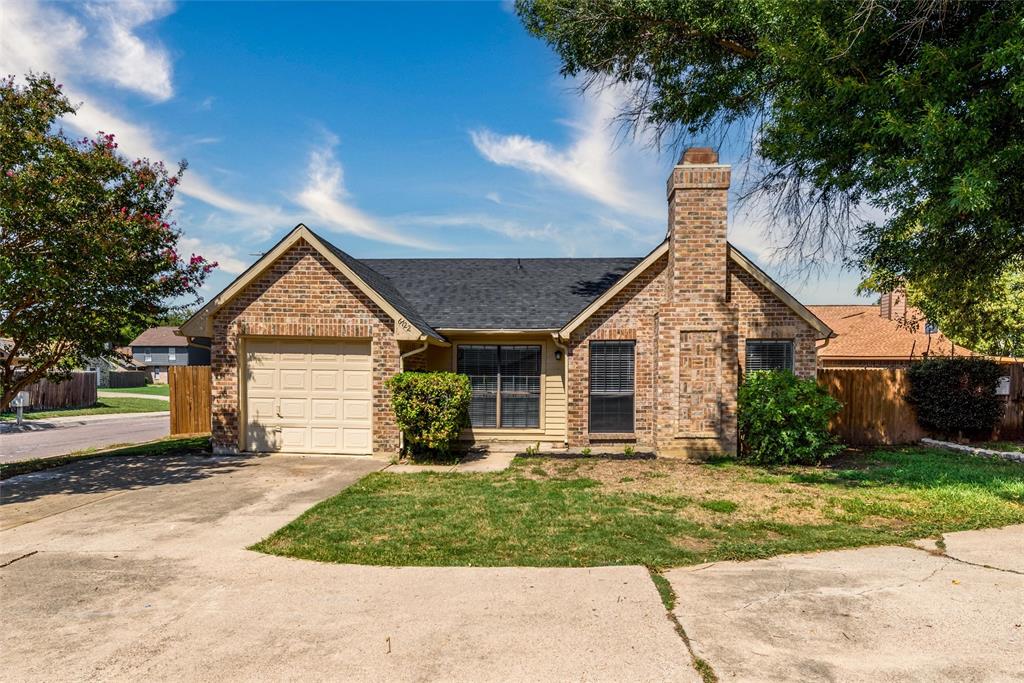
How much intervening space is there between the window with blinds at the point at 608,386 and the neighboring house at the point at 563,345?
0.02 m

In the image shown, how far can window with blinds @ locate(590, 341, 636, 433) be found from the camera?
1218 cm

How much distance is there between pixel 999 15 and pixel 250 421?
49.7 feet

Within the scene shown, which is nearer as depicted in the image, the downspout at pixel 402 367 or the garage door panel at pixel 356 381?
the downspout at pixel 402 367

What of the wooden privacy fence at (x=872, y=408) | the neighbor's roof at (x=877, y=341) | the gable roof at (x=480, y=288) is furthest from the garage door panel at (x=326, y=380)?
the neighbor's roof at (x=877, y=341)

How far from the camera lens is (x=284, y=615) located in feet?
14.2

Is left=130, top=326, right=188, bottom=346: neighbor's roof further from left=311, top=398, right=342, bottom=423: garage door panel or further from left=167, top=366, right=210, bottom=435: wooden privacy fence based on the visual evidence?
left=311, top=398, right=342, bottom=423: garage door panel

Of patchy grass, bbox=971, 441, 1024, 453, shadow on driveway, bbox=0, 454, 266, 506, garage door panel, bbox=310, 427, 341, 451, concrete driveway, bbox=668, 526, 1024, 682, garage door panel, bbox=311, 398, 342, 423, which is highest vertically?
garage door panel, bbox=311, 398, 342, 423

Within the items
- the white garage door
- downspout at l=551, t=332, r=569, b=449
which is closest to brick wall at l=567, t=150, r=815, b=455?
downspout at l=551, t=332, r=569, b=449

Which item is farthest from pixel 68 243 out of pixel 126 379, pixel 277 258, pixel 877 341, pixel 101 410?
pixel 126 379

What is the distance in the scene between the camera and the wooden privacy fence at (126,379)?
48412mm

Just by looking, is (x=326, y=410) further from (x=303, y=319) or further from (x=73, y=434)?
(x=73, y=434)

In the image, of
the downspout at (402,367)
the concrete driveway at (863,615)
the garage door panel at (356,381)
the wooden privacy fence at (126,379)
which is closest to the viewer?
the concrete driveway at (863,615)

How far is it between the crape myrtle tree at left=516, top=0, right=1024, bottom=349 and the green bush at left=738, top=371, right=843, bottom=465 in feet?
11.5

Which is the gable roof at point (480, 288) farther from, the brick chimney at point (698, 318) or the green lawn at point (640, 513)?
the green lawn at point (640, 513)
